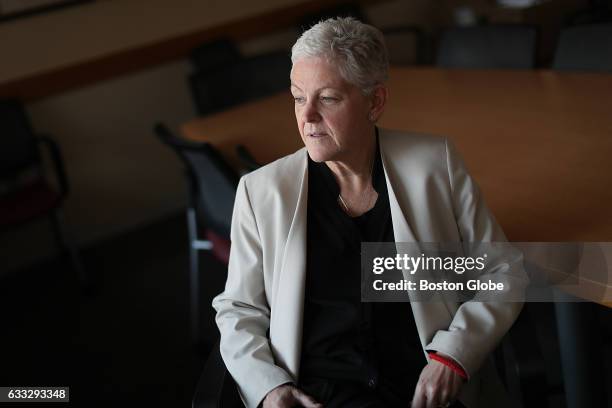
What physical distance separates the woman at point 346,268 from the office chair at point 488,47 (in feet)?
5.65

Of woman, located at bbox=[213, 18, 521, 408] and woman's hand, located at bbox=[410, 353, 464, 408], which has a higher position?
woman, located at bbox=[213, 18, 521, 408]

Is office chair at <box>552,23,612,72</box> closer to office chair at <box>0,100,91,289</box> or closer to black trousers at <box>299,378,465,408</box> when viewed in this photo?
black trousers at <box>299,378,465,408</box>

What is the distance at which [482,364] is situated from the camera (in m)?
1.50

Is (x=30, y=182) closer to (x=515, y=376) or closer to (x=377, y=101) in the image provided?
(x=377, y=101)

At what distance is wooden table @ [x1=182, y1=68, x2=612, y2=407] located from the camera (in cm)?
168

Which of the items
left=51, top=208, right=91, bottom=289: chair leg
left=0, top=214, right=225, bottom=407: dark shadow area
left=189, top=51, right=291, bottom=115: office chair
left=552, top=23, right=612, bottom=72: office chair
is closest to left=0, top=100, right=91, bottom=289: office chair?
left=51, top=208, right=91, bottom=289: chair leg

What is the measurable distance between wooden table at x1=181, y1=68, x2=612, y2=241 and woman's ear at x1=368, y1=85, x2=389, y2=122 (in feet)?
1.52

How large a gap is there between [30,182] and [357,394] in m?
2.87

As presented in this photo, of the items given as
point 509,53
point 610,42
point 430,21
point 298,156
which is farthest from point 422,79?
point 430,21

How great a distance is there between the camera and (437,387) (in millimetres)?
1393

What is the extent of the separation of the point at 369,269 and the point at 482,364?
1.08 ft

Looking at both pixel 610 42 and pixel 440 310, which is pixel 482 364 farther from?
pixel 610 42

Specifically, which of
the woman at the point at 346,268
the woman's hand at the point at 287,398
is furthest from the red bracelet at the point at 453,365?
the woman's hand at the point at 287,398

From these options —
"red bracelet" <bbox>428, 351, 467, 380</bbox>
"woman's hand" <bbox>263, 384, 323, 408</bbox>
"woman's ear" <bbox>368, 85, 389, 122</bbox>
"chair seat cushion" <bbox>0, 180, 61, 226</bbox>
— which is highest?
"woman's ear" <bbox>368, 85, 389, 122</bbox>
